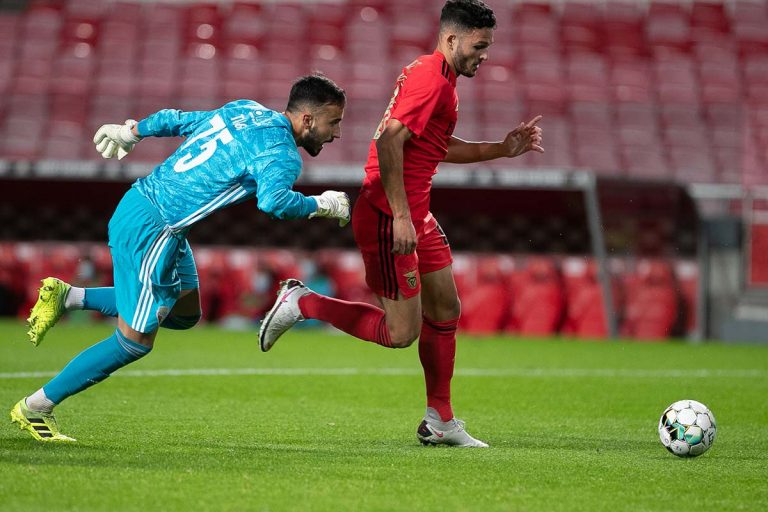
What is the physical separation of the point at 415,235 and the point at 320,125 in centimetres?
72

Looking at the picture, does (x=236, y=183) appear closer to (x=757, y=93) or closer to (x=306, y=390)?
(x=306, y=390)

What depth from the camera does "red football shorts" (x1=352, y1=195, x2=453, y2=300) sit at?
5645mm

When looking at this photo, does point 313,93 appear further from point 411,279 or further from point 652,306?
point 652,306

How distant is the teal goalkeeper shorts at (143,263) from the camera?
5.33 meters

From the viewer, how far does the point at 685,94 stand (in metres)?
20.2

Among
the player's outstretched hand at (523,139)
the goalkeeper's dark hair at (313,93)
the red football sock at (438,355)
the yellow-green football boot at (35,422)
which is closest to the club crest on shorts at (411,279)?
the red football sock at (438,355)

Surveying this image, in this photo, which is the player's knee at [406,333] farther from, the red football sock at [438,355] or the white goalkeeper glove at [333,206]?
the white goalkeeper glove at [333,206]

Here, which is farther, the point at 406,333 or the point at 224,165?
the point at 406,333

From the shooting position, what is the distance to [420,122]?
546 cm

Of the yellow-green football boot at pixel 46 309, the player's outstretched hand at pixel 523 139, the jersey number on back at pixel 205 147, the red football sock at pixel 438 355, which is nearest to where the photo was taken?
the jersey number on back at pixel 205 147

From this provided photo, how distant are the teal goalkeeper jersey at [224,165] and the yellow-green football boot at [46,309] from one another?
0.68m

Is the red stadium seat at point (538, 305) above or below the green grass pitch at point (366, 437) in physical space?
above

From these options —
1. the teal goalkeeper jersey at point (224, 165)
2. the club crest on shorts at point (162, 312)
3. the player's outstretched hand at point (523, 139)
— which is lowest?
the club crest on shorts at point (162, 312)

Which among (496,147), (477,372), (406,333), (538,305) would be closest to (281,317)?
(406,333)
